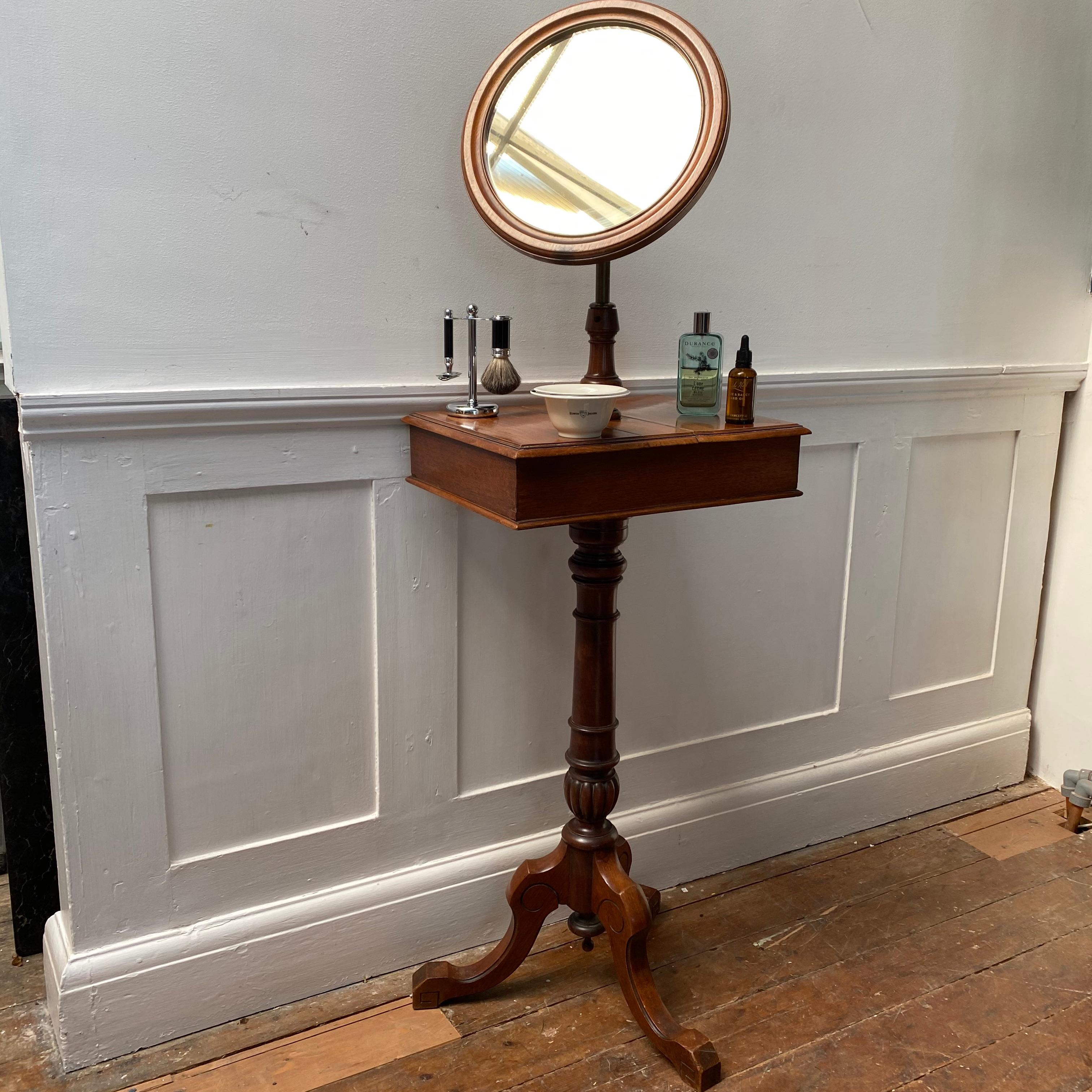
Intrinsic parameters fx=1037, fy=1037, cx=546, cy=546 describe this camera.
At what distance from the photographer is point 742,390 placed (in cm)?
154

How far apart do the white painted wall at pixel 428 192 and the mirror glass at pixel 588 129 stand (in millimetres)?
139

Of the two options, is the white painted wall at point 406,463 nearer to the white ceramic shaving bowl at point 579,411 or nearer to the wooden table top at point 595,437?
the wooden table top at point 595,437

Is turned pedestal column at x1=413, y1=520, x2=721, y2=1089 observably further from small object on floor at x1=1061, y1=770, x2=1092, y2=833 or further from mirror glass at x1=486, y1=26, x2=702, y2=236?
small object on floor at x1=1061, y1=770, x2=1092, y2=833

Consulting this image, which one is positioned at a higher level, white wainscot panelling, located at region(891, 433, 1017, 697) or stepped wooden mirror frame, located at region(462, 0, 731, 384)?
stepped wooden mirror frame, located at region(462, 0, 731, 384)

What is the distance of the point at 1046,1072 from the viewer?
5.45 feet

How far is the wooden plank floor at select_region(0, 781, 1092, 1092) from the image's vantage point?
5.35 feet

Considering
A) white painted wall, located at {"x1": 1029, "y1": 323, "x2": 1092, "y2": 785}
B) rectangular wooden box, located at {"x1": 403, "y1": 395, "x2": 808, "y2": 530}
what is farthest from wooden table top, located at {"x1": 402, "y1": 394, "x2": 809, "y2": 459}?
white painted wall, located at {"x1": 1029, "y1": 323, "x2": 1092, "y2": 785}

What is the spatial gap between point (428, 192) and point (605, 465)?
23.3 inches

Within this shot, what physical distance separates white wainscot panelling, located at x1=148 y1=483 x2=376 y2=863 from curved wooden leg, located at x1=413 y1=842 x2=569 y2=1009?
0.32m

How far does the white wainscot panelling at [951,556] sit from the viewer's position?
7.75ft

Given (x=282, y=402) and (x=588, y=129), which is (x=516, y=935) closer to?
(x=282, y=402)

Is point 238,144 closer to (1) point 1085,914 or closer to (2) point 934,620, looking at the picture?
(2) point 934,620

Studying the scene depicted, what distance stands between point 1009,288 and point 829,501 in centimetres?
66

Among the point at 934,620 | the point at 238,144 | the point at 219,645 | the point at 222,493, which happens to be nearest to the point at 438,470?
the point at 222,493
